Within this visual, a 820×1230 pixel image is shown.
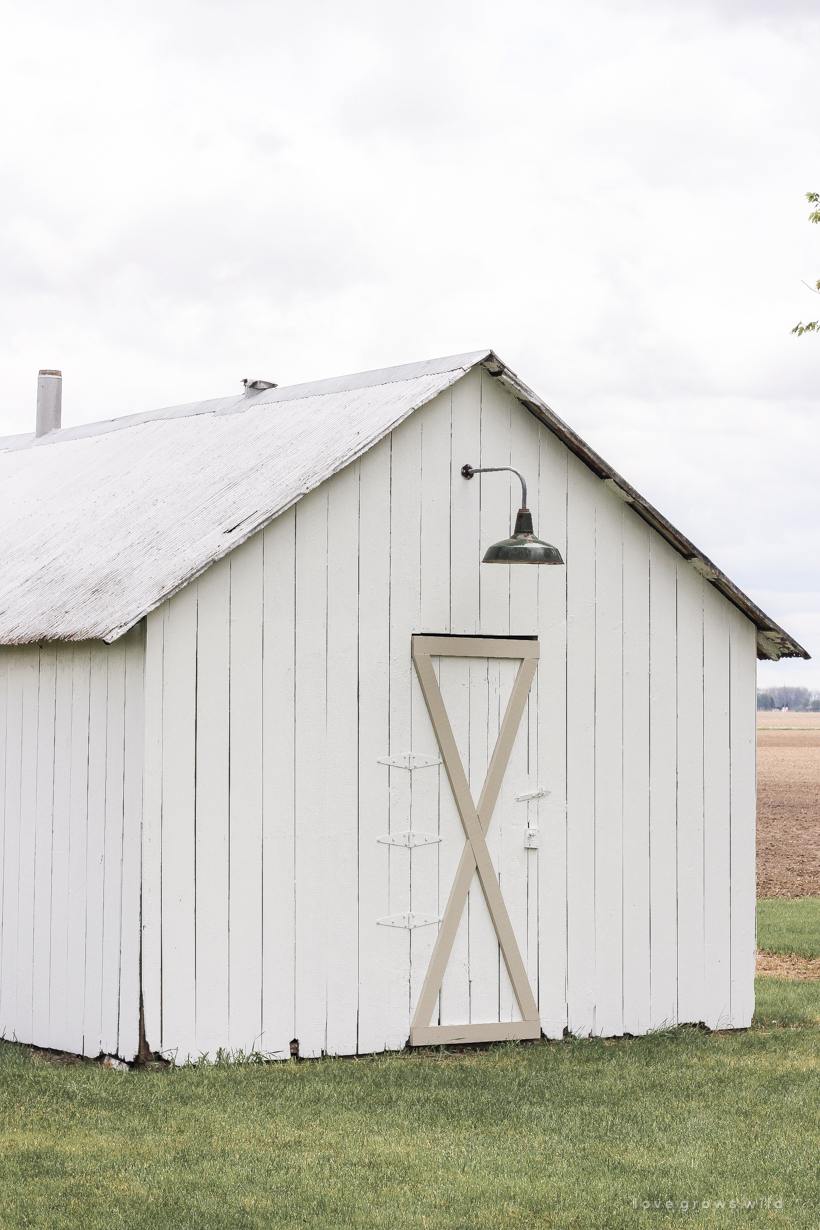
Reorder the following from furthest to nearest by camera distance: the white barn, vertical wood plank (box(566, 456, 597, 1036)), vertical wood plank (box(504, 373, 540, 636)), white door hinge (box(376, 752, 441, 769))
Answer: vertical wood plank (box(566, 456, 597, 1036)) < vertical wood plank (box(504, 373, 540, 636)) < white door hinge (box(376, 752, 441, 769)) < the white barn

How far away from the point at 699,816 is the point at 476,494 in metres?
3.16

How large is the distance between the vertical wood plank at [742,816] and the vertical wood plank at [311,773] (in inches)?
146

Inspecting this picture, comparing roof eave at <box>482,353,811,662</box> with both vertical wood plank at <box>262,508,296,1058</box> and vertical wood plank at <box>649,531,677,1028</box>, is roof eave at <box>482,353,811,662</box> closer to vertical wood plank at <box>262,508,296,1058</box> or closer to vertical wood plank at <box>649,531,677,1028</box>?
vertical wood plank at <box>649,531,677,1028</box>

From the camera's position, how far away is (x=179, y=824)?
10.1 metres

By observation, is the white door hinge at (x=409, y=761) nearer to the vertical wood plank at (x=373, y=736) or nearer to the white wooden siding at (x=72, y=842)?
the vertical wood plank at (x=373, y=736)

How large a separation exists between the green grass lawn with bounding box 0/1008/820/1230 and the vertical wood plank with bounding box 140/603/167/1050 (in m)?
0.47

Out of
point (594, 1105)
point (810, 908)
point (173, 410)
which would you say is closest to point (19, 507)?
point (173, 410)

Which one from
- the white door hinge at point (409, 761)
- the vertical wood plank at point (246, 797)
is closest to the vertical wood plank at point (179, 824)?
the vertical wood plank at point (246, 797)

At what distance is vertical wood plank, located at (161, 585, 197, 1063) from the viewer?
10023 mm

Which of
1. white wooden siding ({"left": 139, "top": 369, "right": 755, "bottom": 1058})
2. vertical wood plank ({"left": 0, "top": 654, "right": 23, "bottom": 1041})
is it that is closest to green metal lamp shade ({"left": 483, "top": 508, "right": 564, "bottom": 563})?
white wooden siding ({"left": 139, "top": 369, "right": 755, "bottom": 1058})

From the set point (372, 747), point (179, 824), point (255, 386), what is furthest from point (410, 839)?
point (255, 386)

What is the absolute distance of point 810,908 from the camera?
21422 millimetres

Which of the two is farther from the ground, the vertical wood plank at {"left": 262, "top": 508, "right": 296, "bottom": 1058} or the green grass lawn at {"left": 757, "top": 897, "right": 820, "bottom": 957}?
the vertical wood plank at {"left": 262, "top": 508, "right": 296, "bottom": 1058}

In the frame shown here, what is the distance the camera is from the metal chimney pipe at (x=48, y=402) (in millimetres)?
17906
